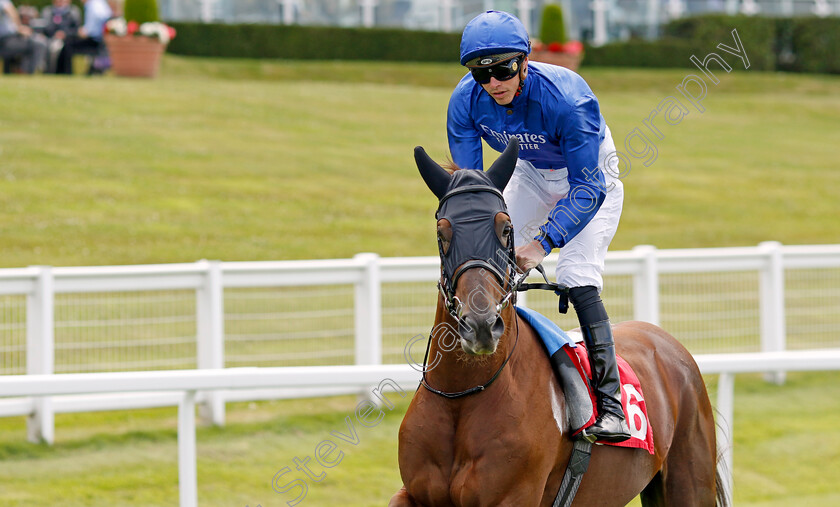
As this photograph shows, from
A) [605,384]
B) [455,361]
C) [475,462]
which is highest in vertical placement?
[455,361]

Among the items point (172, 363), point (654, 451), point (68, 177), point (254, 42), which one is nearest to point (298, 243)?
point (68, 177)

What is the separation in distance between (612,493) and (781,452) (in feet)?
10.9

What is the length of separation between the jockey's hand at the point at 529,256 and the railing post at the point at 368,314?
379cm

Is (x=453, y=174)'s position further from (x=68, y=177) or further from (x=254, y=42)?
(x=254, y=42)

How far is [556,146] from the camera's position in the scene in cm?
347

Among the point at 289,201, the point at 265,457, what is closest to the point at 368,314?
the point at 265,457

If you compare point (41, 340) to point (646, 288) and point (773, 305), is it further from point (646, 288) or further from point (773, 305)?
point (773, 305)

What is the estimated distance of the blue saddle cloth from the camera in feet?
11.0

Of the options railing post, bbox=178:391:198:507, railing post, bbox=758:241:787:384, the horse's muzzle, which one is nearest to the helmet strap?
the horse's muzzle

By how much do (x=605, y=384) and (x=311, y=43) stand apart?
20416 millimetres

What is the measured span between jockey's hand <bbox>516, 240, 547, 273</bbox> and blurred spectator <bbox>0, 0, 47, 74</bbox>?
13958 mm

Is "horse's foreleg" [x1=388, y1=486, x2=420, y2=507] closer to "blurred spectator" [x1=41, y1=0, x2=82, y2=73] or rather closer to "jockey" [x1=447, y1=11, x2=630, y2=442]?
"jockey" [x1=447, y1=11, x2=630, y2=442]

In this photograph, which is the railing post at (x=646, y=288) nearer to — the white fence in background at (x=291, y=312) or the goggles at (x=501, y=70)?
the white fence in background at (x=291, y=312)

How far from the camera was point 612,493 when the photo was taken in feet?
11.5
